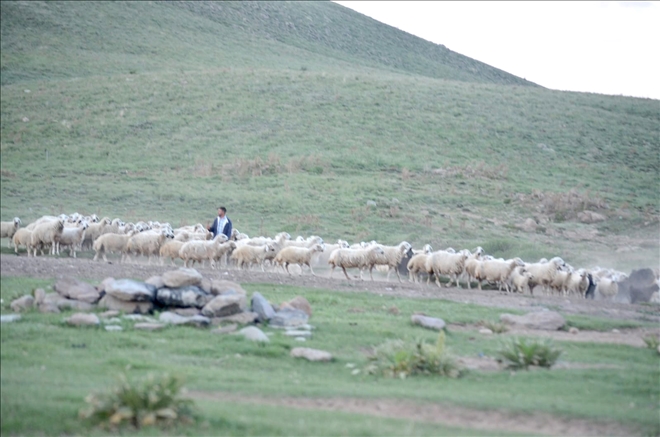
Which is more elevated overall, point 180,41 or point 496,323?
point 180,41

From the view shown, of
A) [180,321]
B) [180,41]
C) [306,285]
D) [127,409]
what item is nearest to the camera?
[127,409]

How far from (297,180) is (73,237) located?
1831 centimetres

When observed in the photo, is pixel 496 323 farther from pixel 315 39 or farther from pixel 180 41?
pixel 315 39

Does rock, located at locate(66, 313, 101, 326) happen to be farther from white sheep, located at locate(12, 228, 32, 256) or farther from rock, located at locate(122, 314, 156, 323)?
white sheep, located at locate(12, 228, 32, 256)

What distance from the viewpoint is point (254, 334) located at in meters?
12.9

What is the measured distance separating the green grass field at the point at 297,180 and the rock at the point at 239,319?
87cm

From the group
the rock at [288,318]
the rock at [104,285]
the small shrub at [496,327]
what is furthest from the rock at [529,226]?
the rock at [104,285]

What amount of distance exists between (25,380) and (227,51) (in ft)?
215

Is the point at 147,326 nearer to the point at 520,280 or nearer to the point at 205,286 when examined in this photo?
the point at 205,286

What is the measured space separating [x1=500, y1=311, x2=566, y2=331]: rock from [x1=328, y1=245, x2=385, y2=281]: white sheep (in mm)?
7506

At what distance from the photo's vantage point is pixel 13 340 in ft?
38.0

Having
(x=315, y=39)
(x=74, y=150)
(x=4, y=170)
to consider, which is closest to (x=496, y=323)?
(x=4, y=170)

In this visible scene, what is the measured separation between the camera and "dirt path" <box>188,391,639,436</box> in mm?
9180

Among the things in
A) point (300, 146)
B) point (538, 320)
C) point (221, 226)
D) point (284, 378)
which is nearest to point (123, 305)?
point (284, 378)
